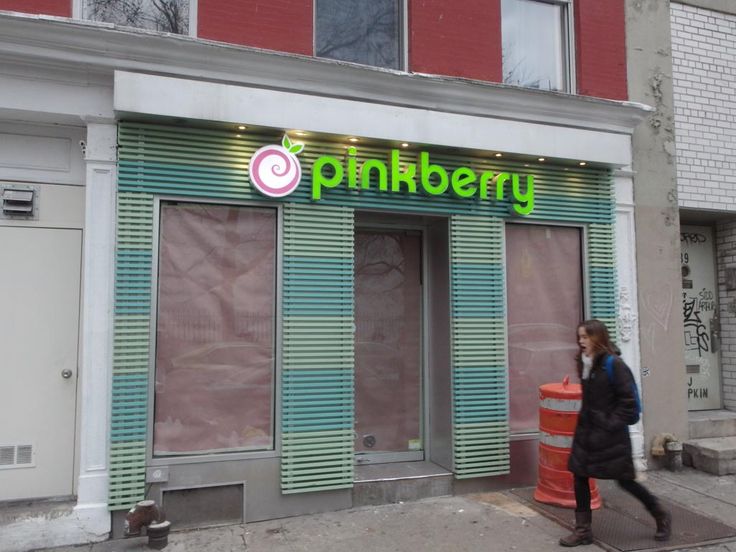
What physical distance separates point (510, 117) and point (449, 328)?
2.41m

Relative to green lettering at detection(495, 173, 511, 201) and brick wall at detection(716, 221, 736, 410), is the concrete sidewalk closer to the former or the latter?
brick wall at detection(716, 221, 736, 410)

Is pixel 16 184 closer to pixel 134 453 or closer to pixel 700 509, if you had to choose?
pixel 134 453

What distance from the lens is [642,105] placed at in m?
6.91

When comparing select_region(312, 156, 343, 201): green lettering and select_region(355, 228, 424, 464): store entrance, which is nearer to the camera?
select_region(312, 156, 343, 201): green lettering

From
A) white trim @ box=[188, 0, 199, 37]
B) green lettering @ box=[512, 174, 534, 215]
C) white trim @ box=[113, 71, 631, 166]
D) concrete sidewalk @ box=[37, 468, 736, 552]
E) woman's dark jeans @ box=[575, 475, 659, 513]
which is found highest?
white trim @ box=[188, 0, 199, 37]

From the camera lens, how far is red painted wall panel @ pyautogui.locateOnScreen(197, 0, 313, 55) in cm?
559

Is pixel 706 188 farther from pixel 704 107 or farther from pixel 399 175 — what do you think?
pixel 399 175

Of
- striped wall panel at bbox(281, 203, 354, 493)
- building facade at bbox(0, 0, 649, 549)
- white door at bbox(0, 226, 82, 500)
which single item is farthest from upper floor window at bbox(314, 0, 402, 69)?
white door at bbox(0, 226, 82, 500)

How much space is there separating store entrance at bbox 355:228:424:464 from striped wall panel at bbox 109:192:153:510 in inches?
91.5

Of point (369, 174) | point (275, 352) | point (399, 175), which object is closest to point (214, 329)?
point (275, 352)

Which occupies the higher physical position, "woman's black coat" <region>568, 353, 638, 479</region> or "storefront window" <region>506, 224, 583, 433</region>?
"storefront window" <region>506, 224, 583, 433</region>

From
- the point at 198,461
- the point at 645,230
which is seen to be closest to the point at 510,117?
the point at 645,230

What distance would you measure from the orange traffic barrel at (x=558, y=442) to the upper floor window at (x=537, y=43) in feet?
12.3

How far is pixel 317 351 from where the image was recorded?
562cm
